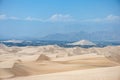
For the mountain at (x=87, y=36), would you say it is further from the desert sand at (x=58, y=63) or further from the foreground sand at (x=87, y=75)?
the foreground sand at (x=87, y=75)

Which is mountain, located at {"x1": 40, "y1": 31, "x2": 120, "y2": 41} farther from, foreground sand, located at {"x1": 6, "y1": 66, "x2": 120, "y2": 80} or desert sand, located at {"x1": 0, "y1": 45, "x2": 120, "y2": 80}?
foreground sand, located at {"x1": 6, "y1": 66, "x2": 120, "y2": 80}

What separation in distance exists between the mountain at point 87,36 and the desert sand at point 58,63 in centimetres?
11

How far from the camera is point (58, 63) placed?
3021mm

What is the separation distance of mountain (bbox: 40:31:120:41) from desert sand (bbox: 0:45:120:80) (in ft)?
0.37

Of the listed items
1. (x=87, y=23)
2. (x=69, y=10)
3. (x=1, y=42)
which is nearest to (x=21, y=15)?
(x=1, y=42)

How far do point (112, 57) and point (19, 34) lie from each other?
3.81ft

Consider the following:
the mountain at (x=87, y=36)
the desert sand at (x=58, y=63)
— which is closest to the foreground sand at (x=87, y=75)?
the desert sand at (x=58, y=63)

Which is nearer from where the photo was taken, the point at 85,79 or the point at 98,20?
the point at 85,79

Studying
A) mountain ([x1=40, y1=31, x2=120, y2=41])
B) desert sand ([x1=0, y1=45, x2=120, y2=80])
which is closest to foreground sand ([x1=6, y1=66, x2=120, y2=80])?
desert sand ([x1=0, y1=45, x2=120, y2=80])

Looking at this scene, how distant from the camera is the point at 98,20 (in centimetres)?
324

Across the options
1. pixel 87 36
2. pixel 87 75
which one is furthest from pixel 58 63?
pixel 87 36

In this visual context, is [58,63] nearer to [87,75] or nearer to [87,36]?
[87,75]

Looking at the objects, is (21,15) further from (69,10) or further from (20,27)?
(69,10)

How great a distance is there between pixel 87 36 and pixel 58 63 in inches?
20.2
